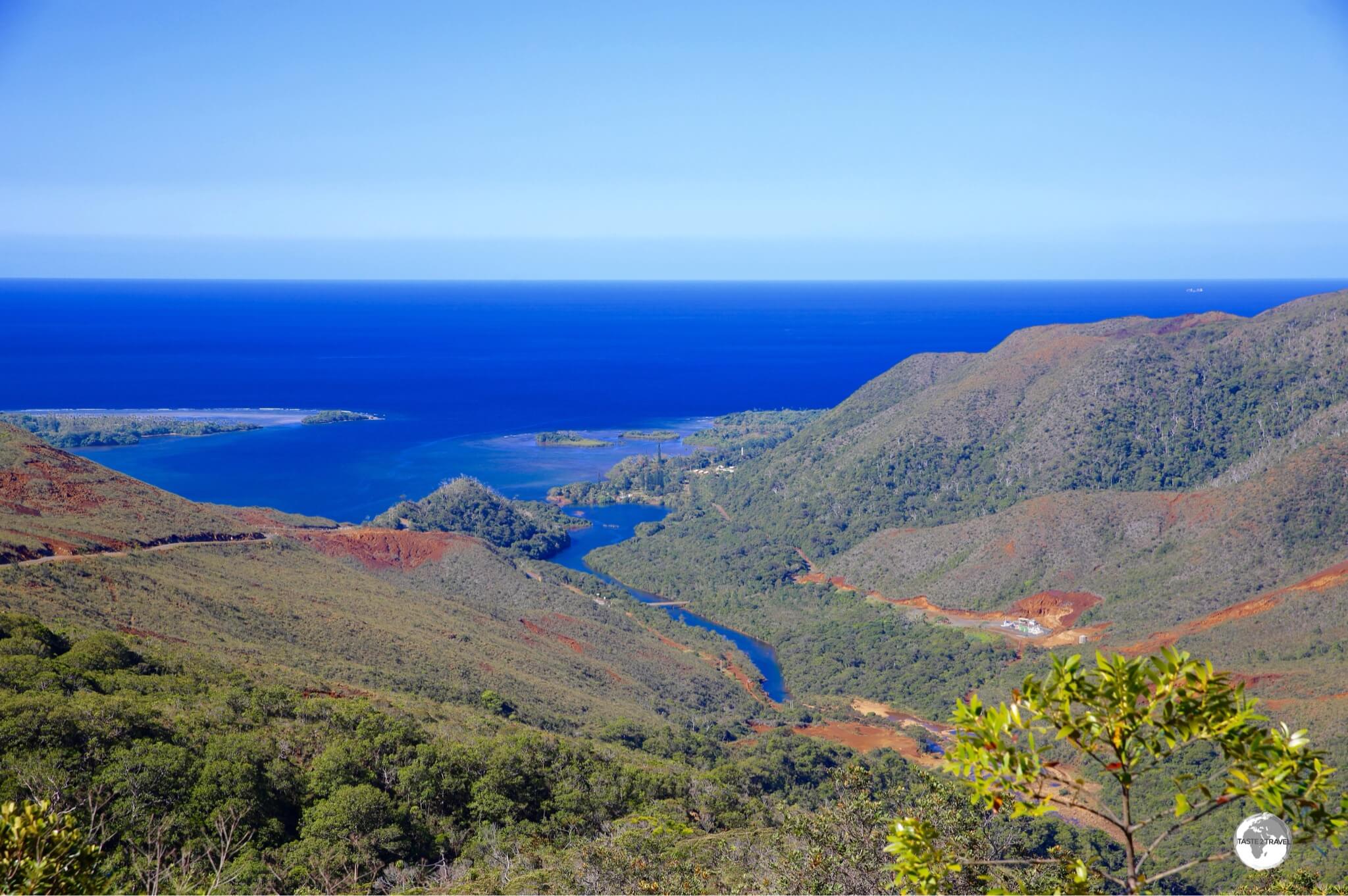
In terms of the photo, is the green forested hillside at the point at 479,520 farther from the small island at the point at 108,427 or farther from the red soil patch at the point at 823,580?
the small island at the point at 108,427

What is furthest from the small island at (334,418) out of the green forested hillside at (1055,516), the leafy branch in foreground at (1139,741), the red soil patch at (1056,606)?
the leafy branch in foreground at (1139,741)

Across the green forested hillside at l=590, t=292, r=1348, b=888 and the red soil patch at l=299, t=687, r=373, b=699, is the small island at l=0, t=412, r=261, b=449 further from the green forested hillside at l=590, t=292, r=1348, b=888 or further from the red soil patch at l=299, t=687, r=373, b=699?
the red soil patch at l=299, t=687, r=373, b=699

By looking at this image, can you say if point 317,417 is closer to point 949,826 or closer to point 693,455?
point 693,455

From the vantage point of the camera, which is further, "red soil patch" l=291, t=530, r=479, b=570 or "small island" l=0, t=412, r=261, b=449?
"small island" l=0, t=412, r=261, b=449

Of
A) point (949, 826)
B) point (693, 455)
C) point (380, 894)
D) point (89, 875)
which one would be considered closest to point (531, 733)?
point (380, 894)

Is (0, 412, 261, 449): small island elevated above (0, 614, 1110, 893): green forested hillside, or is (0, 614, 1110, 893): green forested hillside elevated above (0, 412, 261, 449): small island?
(0, 614, 1110, 893): green forested hillside

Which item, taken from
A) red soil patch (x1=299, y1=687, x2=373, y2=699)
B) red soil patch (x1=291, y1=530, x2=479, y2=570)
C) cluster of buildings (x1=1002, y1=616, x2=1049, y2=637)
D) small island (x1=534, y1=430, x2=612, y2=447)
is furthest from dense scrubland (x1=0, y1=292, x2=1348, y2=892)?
small island (x1=534, y1=430, x2=612, y2=447)

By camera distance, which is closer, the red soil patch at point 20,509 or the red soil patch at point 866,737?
the red soil patch at point 20,509
